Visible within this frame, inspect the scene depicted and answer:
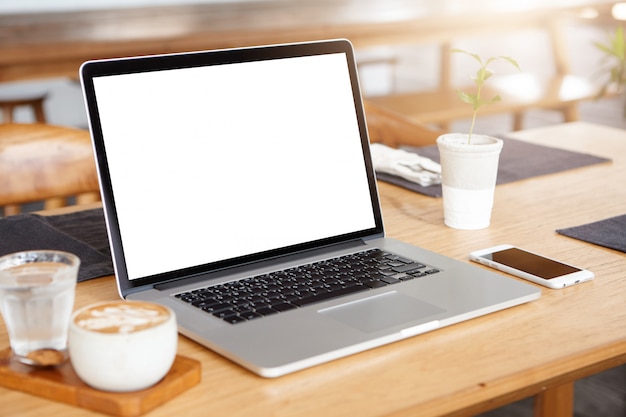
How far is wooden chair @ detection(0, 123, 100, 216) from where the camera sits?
1.49 meters

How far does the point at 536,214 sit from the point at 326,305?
514mm

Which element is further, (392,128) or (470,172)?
(392,128)

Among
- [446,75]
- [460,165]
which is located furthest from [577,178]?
[446,75]

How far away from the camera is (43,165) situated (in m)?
1.53

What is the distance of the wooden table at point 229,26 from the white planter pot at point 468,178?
1.95 m

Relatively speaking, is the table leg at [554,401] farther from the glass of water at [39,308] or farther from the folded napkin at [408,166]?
the glass of water at [39,308]

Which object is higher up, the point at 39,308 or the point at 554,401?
the point at 39,308

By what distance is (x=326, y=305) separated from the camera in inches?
34.2

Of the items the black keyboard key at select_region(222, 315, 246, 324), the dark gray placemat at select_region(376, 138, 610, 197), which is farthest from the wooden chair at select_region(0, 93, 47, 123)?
the black keyboard key at select_region(222, 315, 246, 324)

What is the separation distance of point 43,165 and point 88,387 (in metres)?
0.92

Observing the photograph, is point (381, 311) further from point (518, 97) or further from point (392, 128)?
point (518, 97)

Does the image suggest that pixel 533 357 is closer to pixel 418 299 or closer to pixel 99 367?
pixel 418 299

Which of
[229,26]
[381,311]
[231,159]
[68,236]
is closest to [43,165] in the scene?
[68,236]

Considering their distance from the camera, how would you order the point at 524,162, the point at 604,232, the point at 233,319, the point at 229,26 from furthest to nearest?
the point at 229,26
the point at 524,162
the point at 604,232
the point at 233,319
